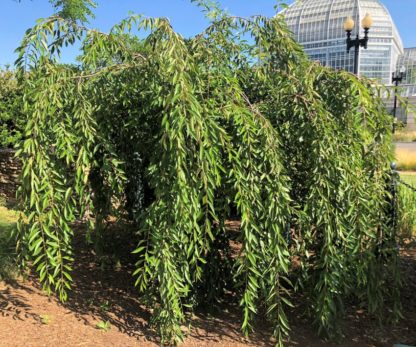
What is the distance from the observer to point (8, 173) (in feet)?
30.9

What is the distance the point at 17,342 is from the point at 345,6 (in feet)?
252

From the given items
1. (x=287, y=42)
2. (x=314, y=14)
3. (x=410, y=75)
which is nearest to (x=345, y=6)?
(x=314, y=14)

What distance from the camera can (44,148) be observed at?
10.1 ft

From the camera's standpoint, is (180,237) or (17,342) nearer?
(180,237)

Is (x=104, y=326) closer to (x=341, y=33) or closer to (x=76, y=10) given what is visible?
(x=76, y=10)

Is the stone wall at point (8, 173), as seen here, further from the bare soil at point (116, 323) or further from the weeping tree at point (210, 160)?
the weeping tree at point (210, 160)

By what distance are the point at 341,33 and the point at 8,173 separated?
208ft

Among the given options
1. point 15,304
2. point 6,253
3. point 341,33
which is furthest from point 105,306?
point 341,33

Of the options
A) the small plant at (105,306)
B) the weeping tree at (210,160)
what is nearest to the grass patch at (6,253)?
the weeping tree at (210,160)

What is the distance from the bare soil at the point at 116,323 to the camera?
3.49 meters

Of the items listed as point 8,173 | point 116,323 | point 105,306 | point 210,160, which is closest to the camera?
point 210,160

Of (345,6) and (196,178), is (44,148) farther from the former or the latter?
(345,6)

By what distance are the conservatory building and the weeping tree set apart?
6071 cm

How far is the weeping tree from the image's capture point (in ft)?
9.83
